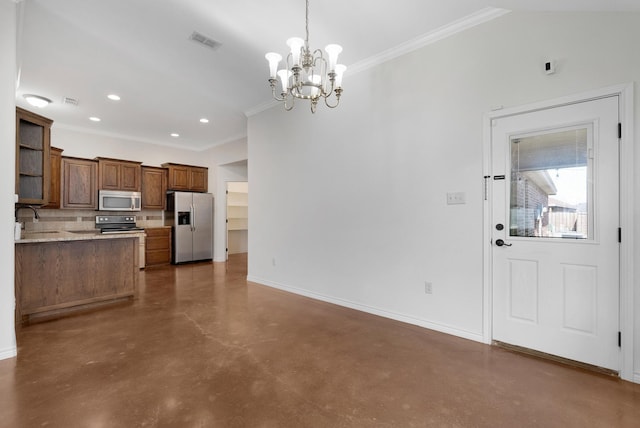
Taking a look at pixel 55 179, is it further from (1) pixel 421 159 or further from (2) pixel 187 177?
(1) pixel 421 159

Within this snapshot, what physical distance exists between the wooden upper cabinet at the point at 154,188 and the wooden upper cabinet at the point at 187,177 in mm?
156

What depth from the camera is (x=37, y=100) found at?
4473 millimetres

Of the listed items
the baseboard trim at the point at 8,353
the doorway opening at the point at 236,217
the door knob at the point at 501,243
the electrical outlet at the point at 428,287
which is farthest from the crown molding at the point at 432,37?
the doorway opening at the point at 236,217

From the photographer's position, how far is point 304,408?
5.80 feet

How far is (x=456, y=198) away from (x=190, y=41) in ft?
10.8

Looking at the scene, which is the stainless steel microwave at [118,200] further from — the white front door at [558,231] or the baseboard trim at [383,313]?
the white front door at [558,231]

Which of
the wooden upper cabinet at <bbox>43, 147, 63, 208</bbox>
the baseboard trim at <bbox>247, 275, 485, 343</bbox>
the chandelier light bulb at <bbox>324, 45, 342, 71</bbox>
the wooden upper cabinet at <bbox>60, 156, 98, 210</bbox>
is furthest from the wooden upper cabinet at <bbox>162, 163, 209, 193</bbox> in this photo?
the chandelier light bulb at <bbox>324, 45, 342, 71</bbox>

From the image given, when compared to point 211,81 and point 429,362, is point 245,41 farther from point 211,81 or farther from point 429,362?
point 429,362

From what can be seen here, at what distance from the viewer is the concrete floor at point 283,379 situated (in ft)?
5.54

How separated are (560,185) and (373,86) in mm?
2173

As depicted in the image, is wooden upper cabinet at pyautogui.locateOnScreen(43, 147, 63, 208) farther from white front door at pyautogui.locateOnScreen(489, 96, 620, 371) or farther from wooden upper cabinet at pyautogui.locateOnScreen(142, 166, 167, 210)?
white front door at pyautogui.locateOnScreen(489, 96, 620, 371)

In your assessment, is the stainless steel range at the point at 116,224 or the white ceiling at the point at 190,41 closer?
the white ceiling at the point at 190,41

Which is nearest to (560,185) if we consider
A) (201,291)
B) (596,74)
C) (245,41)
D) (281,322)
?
(596,74)

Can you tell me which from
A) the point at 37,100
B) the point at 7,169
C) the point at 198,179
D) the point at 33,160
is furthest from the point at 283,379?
the point at 198,179
